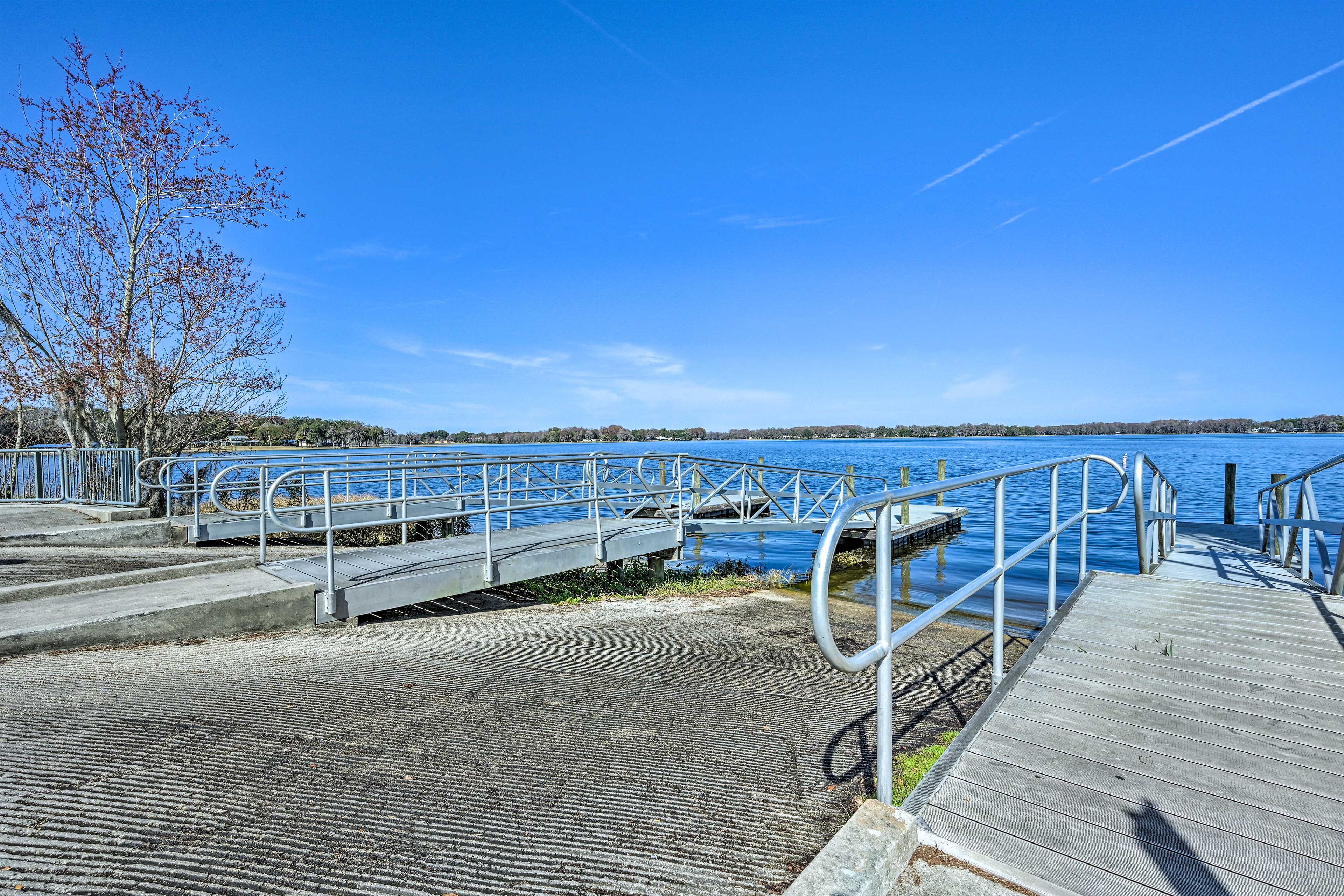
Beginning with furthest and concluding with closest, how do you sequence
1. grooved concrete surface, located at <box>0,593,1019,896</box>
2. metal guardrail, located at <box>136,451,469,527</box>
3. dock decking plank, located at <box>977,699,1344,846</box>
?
metal guardrail, located at <box>136,451,469,527</box> < dock decking plank, located at <box>977,699,1344,846</box> < grooved concrete surface, located at <box>0,593,1019,896</box>

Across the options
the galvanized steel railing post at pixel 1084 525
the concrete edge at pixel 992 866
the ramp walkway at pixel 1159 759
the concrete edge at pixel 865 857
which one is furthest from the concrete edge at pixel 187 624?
the galvanized steel railing post at pixel 1084 525

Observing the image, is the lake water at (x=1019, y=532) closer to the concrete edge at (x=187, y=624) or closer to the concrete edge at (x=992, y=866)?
the concrete edge at (x=992, y=866)

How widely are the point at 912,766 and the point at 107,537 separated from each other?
36.1 feet

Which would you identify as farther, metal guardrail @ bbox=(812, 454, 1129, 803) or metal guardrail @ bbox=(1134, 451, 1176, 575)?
metal guardrail @ bbox=(1134, 451, 1176, 575)

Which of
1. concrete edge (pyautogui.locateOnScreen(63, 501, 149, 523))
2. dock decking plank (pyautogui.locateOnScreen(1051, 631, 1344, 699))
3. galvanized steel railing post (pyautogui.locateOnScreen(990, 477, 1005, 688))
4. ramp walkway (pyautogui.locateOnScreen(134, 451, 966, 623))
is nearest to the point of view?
dock decking plank (pyautogui.locateOnScreen(1051, 631, 1344, 699))

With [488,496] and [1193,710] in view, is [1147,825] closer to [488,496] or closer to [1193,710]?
[1193,710]

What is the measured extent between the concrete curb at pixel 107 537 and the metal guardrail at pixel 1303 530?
1271 centimetres

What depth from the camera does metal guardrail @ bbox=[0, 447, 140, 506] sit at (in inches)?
434

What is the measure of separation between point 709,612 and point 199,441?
12.5 meters

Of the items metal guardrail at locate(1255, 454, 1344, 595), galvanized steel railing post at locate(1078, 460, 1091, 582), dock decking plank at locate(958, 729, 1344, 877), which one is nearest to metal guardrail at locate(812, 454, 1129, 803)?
dock decking plank at locate(958, 729, 1344, 877)

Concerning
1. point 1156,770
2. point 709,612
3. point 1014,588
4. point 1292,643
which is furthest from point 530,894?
point 1014,588

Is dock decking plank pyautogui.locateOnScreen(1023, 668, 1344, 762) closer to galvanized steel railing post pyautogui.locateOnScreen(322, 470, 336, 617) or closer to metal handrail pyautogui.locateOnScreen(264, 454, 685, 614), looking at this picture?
metal handrail pyautogui.locateOnScreen(264, 454, 685, 614)

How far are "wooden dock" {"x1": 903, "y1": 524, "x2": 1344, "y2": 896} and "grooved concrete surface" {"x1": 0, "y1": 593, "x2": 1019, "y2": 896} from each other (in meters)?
0.53

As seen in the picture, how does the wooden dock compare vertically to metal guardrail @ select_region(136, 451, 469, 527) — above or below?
below
